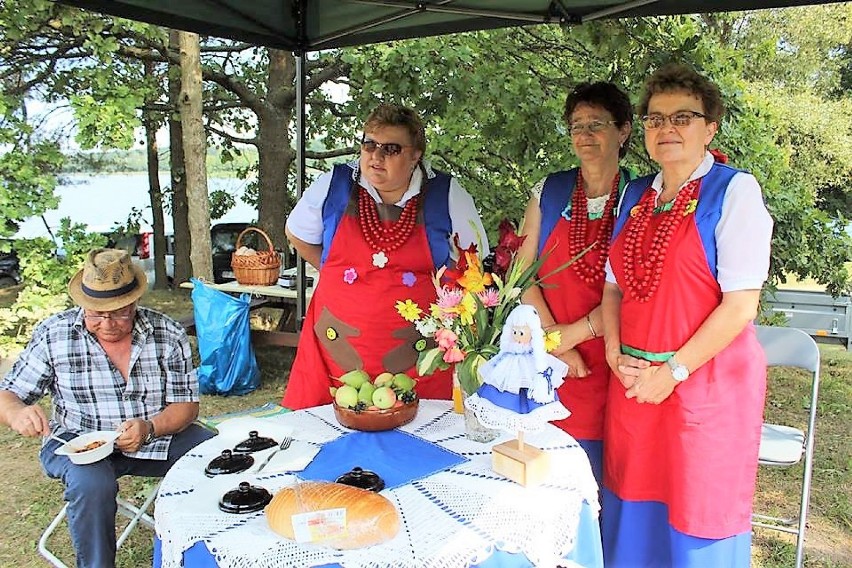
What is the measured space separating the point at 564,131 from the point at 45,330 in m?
3.57

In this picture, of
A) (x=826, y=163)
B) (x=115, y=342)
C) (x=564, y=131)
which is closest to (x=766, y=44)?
(x=564, y=131)

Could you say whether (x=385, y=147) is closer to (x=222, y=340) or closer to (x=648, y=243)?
(x=648, y=243)

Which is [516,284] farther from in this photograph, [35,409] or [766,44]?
[766,44]

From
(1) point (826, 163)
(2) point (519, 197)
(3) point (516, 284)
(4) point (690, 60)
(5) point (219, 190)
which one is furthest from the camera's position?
(1) point (826, 163)

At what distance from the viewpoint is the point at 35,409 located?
7.31 ft

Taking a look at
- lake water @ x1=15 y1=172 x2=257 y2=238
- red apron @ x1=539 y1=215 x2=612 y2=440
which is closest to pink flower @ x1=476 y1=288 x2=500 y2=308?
red apron @ x1=539 y1=215 x2=612 y2=440

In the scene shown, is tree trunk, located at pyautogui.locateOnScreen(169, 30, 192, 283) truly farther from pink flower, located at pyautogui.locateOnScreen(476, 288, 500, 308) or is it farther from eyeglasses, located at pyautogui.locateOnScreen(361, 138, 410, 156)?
pink flower, located at pyautogui.locateOnScreen(476, 288, 500, 308)

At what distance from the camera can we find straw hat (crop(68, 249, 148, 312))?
229cm

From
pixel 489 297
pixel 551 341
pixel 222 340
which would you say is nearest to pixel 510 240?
pixel 489 297

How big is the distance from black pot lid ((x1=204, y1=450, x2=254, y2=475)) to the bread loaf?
0.25 m

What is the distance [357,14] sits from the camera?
3.44 metres

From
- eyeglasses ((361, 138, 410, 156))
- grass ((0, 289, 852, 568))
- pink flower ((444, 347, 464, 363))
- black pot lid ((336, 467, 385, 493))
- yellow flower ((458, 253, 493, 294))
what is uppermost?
eyeglasses ((361, 138, 410, 156))

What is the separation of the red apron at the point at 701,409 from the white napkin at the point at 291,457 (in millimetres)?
953

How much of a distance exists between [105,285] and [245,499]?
1206mm
